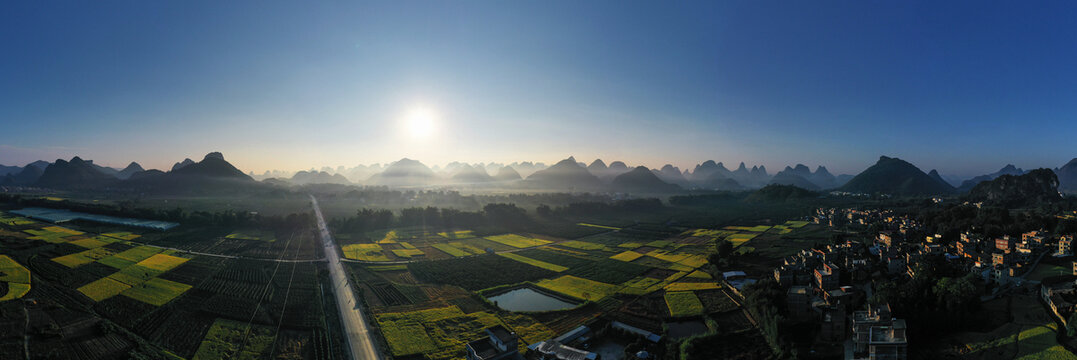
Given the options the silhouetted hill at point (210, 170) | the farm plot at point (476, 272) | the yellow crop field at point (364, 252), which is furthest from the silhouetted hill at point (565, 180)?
the farm plot at point (476, 272)

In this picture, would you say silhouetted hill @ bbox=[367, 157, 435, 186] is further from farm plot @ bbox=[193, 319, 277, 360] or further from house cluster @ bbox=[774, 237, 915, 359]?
house cluster @ bbox=[774, 237, 915, 359]

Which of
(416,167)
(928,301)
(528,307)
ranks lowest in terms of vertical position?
(528,307)

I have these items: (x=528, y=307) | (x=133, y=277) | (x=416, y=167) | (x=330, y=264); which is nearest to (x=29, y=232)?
(x=133, y=277)

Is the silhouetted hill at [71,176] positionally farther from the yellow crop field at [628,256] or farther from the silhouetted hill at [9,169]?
the yellow crop field at [628,256]

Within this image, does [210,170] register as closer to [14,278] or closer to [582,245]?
[14,278]

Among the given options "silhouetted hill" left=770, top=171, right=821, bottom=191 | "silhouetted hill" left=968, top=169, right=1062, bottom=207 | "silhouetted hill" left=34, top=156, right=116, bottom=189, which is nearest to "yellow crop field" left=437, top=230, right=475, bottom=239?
"silhouetted hill" left=968, top=169, right=1062, bottom=207

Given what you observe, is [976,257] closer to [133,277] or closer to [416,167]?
[133,277]
